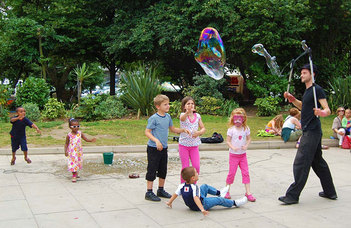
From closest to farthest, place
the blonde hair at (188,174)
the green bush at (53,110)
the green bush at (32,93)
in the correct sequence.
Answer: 1. the blonde hair at (188,174)
2. the green bush at (53,110)
3. the green bush at (32,93)

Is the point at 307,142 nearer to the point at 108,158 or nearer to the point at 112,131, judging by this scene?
the point at 108,158

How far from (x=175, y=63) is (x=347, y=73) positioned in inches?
339

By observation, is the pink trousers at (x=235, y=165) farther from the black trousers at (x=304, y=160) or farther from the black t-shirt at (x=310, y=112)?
the black t-shirt at (x=310, y=112)

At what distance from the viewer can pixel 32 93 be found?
655 inches

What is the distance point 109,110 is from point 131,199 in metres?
10.5

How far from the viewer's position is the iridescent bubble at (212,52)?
10.0 m

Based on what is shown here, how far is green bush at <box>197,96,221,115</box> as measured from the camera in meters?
16.8

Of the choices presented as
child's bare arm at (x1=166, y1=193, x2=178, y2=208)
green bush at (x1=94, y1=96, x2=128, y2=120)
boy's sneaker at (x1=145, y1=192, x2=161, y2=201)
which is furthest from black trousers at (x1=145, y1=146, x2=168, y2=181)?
green bush at (x1=94, y1=96, x2=128, y2=120)

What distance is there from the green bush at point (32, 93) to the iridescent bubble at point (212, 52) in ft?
28.7

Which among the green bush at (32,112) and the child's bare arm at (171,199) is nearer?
the child's bare arm at (171,199)

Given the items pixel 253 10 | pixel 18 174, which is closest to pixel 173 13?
pixel 253 10

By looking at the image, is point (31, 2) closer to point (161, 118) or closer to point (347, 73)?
point (347, 73)

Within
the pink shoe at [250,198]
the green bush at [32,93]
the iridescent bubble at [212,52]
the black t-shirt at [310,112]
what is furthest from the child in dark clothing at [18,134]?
the green bush at [32,93]

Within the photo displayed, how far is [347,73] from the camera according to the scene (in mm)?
21359
